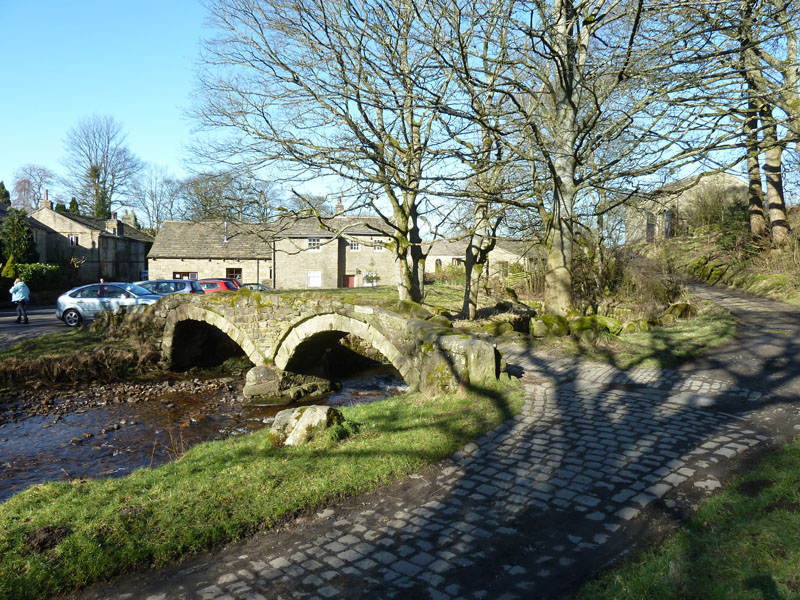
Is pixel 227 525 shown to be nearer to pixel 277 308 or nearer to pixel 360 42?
pixel 277 308

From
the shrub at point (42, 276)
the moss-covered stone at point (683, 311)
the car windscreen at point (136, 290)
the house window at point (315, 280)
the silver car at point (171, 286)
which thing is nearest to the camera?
the moss-covered stone at point (683, 311)

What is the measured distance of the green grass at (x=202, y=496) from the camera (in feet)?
14.1

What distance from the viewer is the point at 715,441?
5.64m

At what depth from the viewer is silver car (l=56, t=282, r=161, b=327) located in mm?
20141

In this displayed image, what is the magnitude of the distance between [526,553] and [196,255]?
39.1 meters

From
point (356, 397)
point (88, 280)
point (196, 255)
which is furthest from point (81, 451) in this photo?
point (88, 280)

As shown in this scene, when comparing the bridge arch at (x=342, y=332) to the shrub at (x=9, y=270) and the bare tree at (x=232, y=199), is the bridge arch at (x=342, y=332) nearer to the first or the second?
the bare tree at (x=232, y=199)

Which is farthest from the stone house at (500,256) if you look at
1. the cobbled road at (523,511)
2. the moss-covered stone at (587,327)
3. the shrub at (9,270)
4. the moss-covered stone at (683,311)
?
the shrub at (9,270)

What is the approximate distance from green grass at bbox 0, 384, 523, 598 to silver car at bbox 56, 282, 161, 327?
15.4 m

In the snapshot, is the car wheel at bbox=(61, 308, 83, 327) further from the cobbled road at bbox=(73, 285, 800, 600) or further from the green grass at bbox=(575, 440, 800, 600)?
the green grass at bbox=(575, 440, 800, 600)

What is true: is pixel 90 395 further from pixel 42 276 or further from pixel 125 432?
pixel 42 276

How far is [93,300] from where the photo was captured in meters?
20.5

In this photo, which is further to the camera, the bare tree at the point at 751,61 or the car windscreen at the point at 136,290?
the car windscreen at the point at 136,290

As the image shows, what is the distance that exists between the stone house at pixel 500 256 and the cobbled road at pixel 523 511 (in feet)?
25.0
